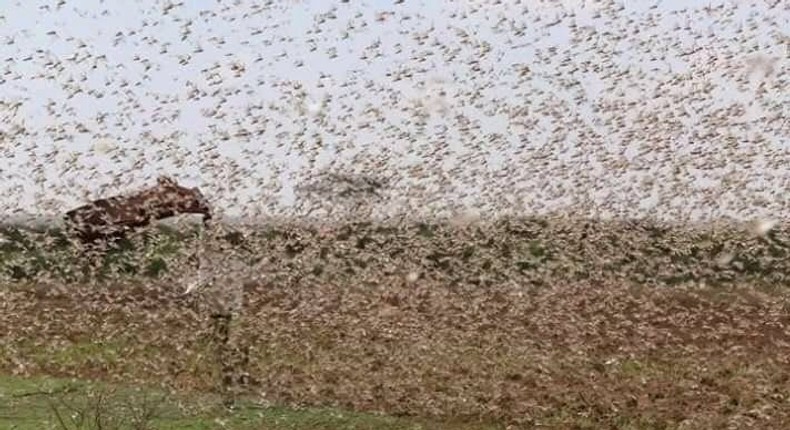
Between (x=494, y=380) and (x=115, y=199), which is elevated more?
(x=115, y=199)

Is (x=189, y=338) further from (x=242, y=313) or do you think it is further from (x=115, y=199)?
(x=115, y=199)

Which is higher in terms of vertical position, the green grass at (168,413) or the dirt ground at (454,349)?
the green grass at (168,413)

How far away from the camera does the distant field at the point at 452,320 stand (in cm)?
1123

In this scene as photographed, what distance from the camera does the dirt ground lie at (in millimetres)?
11492

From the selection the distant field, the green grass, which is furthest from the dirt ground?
the green grass

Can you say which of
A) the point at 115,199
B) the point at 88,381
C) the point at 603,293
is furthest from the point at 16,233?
the point at 603,293

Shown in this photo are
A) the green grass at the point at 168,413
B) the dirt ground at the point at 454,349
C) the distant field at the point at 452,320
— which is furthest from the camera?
the dirt ground at the point at 454,349

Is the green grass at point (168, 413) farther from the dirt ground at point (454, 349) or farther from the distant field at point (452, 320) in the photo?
the dirt ground at point (454, 349)

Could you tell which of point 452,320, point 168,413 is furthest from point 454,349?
point 168,413

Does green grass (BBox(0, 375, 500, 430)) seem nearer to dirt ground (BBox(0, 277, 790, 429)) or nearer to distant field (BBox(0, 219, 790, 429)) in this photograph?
distant field (BBox(0, 219, 790, 429))

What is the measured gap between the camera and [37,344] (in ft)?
46.1

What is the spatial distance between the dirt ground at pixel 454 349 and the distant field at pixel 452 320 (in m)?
0.03

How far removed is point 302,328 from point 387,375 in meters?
1.26

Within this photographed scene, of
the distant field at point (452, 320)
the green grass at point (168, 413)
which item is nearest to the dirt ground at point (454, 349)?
the distant field at point (452, 320)
